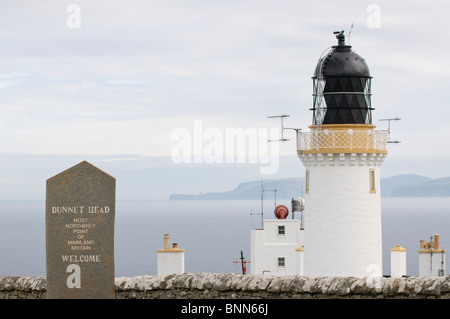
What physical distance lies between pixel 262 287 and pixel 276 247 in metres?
25.2

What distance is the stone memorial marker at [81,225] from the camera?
68.1 feet

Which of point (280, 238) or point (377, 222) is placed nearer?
point (377, 222)

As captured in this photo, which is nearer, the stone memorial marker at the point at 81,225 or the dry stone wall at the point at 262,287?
the dry stone wall at the point at 262,287

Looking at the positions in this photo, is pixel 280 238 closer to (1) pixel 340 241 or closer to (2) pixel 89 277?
(1) pixel 340 241

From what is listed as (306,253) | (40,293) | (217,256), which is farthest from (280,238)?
(217,256)

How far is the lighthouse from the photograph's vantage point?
32750mm

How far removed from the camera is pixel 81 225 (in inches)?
819

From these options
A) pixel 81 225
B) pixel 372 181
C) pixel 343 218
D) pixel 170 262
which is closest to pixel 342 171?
pixel 372 181

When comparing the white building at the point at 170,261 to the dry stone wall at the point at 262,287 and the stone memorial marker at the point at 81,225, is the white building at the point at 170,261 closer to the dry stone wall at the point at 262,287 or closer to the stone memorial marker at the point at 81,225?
the dry stone wall at the point at 262,287

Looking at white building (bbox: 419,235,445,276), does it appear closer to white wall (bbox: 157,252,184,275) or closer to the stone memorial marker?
white wall (bbox: 157,252,184,275)

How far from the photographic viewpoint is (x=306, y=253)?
110 ft

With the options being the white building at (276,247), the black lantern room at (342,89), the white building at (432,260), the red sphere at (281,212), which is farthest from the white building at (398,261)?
the red sphere at (281,212)

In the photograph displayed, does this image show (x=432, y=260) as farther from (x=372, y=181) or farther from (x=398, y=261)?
(x=372, y=181)
